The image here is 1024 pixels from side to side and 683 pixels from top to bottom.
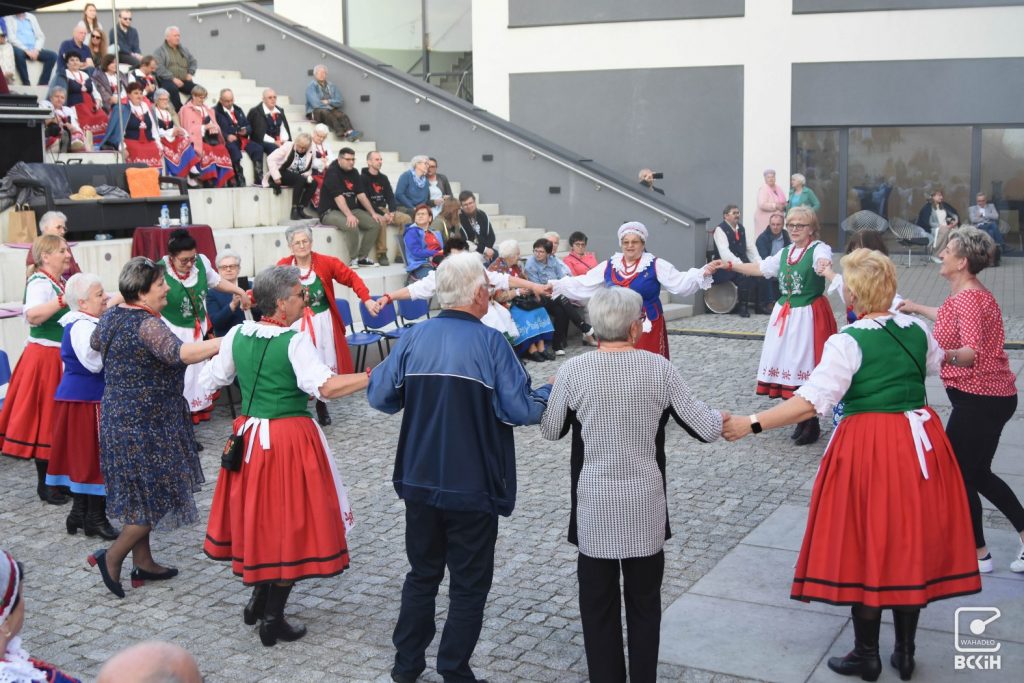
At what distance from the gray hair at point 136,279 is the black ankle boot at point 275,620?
1615mm

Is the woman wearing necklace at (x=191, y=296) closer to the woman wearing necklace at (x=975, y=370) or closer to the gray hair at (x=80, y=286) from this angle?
the gray hair at (x=80, y=286)

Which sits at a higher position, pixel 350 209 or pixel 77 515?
pixel 350 209

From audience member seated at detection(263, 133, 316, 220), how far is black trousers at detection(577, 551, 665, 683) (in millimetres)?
11445

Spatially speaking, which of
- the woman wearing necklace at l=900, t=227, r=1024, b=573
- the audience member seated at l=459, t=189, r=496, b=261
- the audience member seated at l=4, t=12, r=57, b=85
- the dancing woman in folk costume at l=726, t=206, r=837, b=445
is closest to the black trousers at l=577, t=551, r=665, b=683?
the woman wearing necklace at l=900, t=227, r=1024, b=573

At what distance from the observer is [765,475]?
8.12 metres

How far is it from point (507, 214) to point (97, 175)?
7.16 m

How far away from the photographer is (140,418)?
5.95m

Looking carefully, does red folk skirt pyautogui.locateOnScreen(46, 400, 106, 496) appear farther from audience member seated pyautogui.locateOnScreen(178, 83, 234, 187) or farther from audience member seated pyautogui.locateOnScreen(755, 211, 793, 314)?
audience member seated pyautogui.locateOnScreen(755, 211, 793, 314)

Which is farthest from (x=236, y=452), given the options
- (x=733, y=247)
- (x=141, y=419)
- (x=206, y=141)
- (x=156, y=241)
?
(x=733, y=247)

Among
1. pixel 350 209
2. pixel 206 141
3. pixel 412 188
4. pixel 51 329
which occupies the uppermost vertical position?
pixel 206 141

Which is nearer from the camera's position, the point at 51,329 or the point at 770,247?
the point at 51,329

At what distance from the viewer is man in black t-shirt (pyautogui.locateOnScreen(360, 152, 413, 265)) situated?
1488 centimetres

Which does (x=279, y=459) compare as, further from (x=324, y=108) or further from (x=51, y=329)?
(x=324, y=108)

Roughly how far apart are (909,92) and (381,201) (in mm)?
10739
